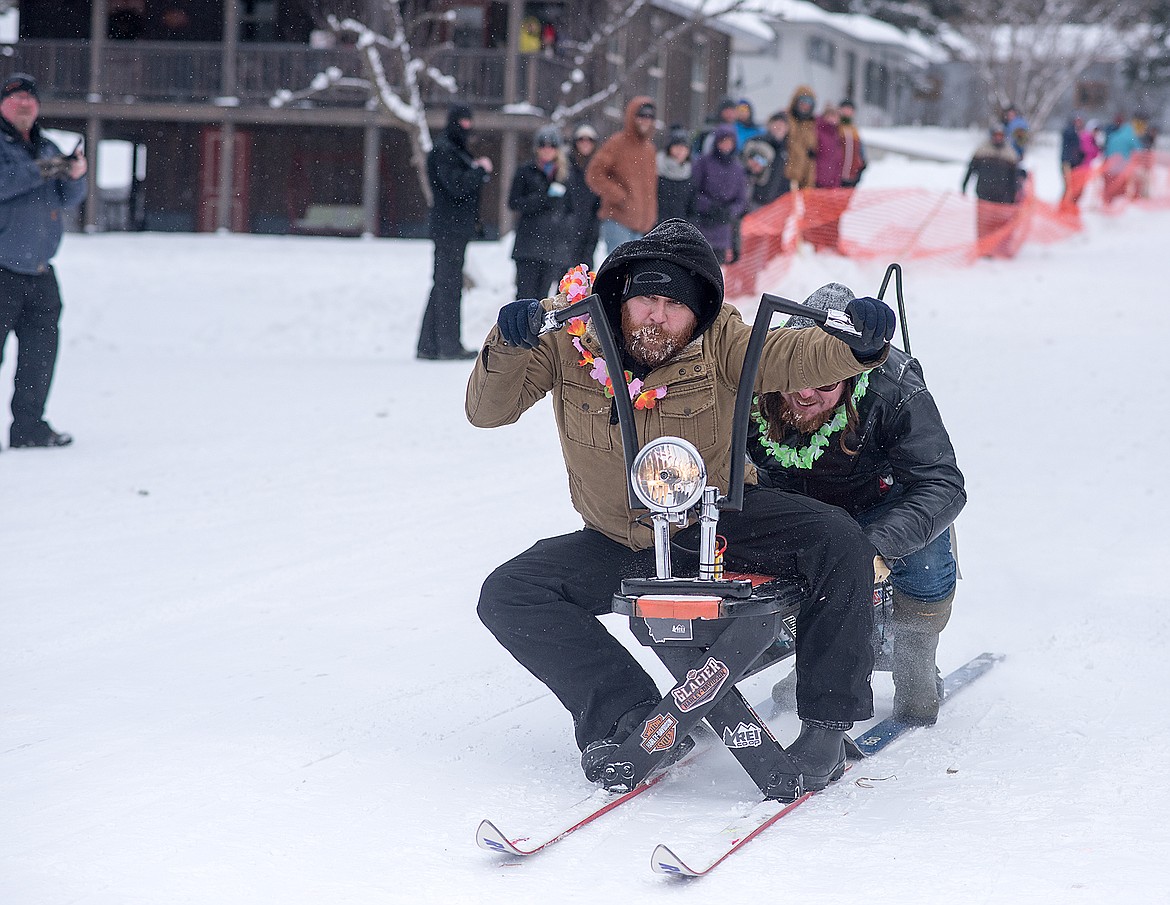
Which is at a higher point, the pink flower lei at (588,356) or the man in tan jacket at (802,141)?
the man in tan jacket at (802,141)

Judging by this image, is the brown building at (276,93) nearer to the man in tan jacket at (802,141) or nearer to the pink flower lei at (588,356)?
the man in tan jacket at (802,141)

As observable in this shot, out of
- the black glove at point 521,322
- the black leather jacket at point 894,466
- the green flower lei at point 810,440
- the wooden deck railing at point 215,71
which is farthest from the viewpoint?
the wooden deck railing at point 215,71

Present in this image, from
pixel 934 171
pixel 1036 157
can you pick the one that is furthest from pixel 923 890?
pixel 1036 157

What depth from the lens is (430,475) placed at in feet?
22.5

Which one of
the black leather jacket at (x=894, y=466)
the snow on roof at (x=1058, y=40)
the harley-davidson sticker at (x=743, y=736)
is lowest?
the harley-davidson sticker at (x=743, y=736)

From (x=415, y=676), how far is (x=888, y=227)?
12.0 meters

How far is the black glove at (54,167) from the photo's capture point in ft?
23.0

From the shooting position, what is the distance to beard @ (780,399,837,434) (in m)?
3.60

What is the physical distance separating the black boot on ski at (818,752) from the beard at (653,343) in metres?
0.87

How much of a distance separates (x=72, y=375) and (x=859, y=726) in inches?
308

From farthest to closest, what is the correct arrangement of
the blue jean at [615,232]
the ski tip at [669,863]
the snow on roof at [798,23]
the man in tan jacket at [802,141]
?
the snow on roof at [798,23]
the man in tan jacket at [802,141]
the blue jean at [615,232]
the ski tip at [669,863]

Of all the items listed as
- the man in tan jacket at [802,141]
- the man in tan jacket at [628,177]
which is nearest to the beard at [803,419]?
the man in tan jacket at [628,177]

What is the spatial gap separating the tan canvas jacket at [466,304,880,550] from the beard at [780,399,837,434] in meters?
0.31

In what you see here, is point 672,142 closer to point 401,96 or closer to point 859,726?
point 401,96
